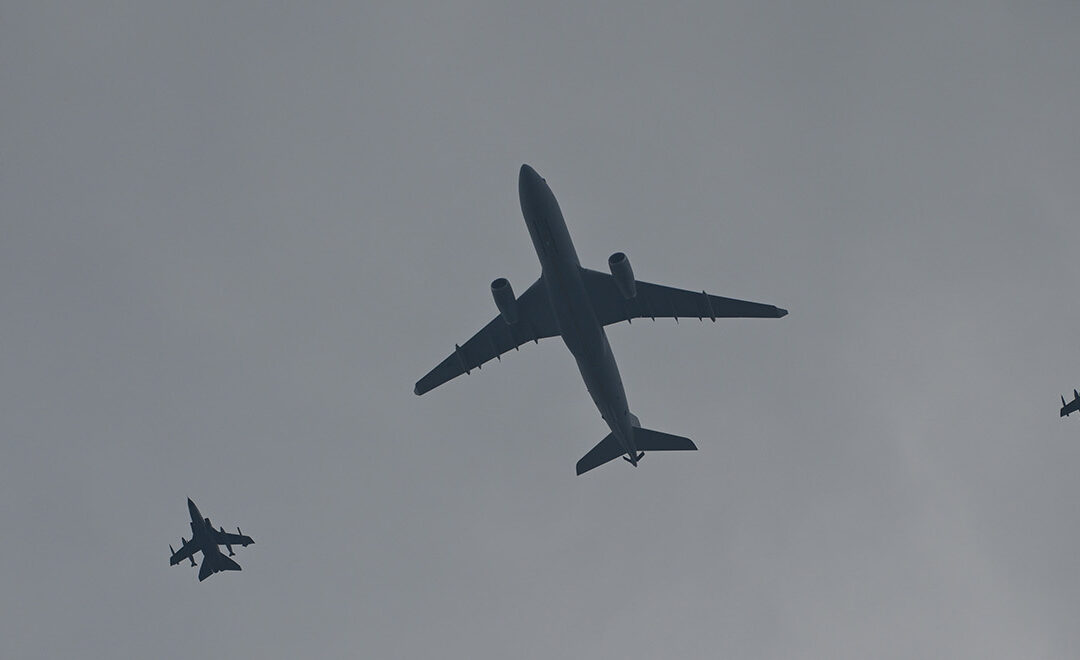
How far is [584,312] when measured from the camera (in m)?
43.4

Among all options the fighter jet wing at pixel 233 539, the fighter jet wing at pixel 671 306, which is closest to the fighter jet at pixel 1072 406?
the fighter jet wing at pixel 671 306

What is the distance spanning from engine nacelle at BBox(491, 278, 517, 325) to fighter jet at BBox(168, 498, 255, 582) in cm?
2664

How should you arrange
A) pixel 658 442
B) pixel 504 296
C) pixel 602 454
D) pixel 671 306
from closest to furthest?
pixel 504 296
pixel 671 306
pixel 658 442
pixel 602 454

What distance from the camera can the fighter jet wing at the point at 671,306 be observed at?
47625 millimetres

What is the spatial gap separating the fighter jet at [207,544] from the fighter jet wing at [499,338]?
60.8 ft

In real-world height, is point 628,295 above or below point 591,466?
above

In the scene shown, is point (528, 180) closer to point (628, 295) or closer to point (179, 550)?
point (628, 295)

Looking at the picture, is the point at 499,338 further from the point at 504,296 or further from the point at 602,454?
the point at 602,454

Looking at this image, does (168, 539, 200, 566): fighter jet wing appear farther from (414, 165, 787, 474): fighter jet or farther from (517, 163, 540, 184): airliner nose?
(517, 163, 540, 184): airliner nose

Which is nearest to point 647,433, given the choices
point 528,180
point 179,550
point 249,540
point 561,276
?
point 561,276

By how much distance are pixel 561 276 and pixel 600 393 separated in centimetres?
658

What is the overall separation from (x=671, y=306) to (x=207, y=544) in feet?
109

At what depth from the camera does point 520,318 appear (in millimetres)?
49500

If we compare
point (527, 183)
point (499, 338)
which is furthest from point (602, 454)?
point (527, 183)
